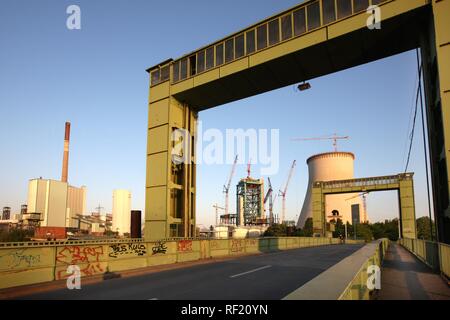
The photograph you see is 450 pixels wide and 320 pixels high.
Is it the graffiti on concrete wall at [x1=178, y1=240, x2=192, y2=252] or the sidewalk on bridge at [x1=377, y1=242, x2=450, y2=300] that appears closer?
the sidewalk on bridge at [x1=377, y1=242, x2=450, y2=300]

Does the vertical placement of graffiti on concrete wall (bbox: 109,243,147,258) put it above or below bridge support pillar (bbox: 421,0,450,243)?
below

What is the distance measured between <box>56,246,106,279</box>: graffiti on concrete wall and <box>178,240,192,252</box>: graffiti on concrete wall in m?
6.67

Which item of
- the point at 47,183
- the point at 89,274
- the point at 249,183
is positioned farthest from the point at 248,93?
the point at 249,183

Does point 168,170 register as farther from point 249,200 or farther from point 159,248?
point 249,200

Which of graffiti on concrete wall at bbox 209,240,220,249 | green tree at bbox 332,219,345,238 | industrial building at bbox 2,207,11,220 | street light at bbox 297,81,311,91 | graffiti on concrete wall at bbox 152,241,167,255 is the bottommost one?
green tree at bbox 332,219,345,238

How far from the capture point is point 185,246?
22391mm

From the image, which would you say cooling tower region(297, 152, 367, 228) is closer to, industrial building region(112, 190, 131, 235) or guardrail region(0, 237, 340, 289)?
guardrail region(0, 237, 340, 289)

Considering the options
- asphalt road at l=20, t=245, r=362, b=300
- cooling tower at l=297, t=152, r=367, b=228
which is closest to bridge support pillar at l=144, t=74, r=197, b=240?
asphalt road at l=20, t=245, r=362, b=300

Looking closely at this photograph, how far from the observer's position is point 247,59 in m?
23.4

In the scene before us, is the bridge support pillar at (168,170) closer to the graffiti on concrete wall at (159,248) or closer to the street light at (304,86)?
the graffiti on concrete wall at (159,248)

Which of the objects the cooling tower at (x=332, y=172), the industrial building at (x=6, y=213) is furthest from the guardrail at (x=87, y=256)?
the industrial building at (x=6, y=213)


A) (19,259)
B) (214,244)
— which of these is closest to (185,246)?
(214,244)

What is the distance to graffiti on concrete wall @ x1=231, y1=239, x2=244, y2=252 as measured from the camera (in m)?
28.6

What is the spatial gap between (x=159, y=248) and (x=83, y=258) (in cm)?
561
